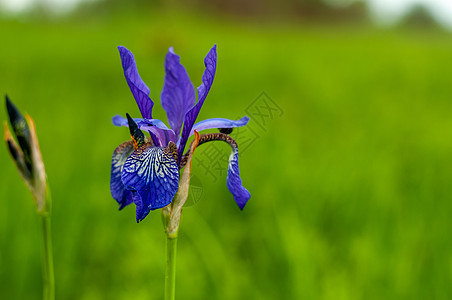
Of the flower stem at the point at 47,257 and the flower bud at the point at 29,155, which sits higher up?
the flower bud at the point at 29,155

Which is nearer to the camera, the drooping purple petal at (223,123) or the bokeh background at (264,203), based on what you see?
the drooping purple petal at (223,123)

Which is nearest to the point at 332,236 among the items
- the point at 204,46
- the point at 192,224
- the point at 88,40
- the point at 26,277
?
the point at 192,224

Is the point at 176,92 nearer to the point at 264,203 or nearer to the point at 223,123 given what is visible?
the point at 223,123

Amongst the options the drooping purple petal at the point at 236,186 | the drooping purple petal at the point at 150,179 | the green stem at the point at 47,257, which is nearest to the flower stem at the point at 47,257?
the green stem at the point at 47,257

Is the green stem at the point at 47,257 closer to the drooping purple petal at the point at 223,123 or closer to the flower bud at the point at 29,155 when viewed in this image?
the flower bud at the point at 29,155

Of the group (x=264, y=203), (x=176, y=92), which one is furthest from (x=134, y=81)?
(x=264, y=203)

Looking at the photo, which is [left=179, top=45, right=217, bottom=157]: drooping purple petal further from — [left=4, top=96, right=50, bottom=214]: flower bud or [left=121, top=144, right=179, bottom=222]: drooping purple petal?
[left=4, top=96, right=50, bottom=214]: flower bud

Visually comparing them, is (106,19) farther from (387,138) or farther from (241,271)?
(241,271)

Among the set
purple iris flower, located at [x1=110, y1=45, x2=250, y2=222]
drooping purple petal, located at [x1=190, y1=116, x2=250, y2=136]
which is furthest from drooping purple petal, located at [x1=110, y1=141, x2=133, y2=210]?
drooping purple petal, located at [x1=190, y1=116, x2=250, y2=136]
